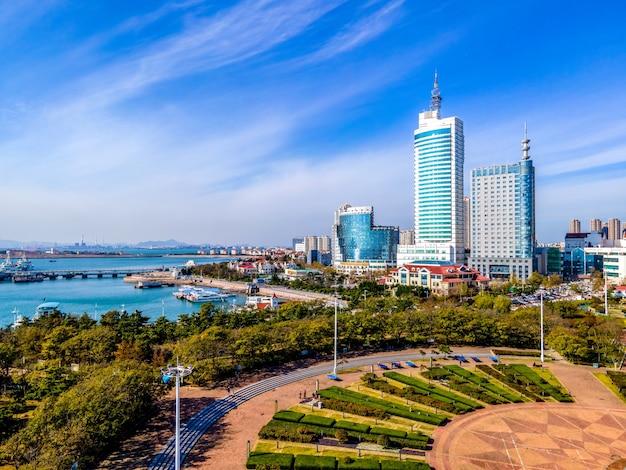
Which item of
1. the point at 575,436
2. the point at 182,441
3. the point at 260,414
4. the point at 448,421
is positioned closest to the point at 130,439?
the point at 182,441

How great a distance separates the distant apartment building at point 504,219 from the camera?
397 ft

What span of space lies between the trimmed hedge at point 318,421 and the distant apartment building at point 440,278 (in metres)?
75.2

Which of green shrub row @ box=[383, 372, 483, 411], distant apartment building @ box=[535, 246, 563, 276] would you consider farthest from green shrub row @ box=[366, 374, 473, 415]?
distant apartment building @ box=[535, 246, 563, 276]

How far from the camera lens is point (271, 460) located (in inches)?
918

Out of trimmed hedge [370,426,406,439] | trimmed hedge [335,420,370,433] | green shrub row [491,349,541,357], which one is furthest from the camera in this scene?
green shrub row [491,349,541,357]

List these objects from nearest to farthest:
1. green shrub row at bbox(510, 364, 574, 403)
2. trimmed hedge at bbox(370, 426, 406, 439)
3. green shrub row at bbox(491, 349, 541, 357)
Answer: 1. trimmed hedge at bbox(370, 426, 406, 439)
2. green shrub row at bbox(510, 364, 574, 403)
3. green shrub row at bbox(491, 349, 541, 357)

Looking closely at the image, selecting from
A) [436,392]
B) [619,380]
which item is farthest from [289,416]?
[619,380]

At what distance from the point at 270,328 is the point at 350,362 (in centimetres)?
1019

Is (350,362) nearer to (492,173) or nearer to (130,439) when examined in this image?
(130,439)

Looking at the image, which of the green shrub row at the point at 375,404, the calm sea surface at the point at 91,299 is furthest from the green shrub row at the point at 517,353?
the calm sea surface at the point at 91,299

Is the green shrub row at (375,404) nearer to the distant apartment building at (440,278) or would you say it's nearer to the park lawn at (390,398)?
the park lawn at (390,398)

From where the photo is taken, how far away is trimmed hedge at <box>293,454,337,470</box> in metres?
22.7

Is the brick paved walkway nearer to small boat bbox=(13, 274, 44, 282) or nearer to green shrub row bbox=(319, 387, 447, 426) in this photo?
green shrub row bbox=(319, 387, 447, 426)

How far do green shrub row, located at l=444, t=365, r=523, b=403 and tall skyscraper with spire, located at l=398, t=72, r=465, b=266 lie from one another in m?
89.6
